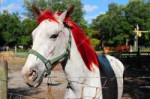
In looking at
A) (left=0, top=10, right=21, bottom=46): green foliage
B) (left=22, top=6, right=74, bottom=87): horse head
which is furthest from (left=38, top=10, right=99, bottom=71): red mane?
(left=0, top=10, right=21, bottom=46): green foliage

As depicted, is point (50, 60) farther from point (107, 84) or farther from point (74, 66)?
point (107, 84)

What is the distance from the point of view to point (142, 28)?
269 feet

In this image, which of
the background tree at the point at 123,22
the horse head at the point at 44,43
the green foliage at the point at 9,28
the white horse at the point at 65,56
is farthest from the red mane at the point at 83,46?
the background tree at the point at 123,22

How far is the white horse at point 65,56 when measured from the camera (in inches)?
119

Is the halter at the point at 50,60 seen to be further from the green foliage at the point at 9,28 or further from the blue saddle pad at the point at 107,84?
the green foliage at the point at 9,28

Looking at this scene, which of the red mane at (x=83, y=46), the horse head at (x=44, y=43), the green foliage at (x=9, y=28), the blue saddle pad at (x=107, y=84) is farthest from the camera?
the green foliage at (x=9, y=28)

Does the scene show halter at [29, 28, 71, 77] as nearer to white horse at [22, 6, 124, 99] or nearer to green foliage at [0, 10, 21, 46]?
white horse at [22, 6, 124, 99]

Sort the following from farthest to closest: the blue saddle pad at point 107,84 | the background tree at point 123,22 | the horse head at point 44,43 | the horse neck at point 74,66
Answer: the background tree at point 123,22 → the blue saddle pad at point 107,84 → the horse neck at point 74,66 → the horse head at point 44,43

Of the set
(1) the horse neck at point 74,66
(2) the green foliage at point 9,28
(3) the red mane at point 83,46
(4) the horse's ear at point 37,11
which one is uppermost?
(2) the green foliage at point 9,28

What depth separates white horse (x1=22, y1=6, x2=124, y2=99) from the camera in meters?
3.01

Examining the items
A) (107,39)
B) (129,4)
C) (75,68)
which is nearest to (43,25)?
(75,68)

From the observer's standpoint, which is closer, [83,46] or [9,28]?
[83,46]

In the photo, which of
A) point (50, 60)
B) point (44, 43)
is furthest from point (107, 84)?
point (44, 43)

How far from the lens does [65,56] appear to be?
3.33m
